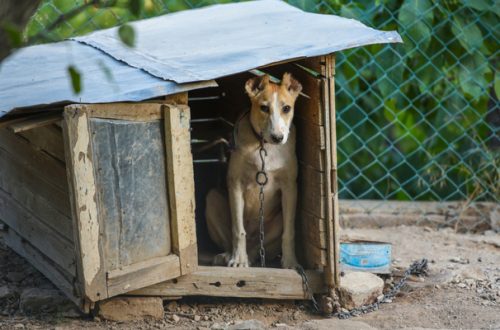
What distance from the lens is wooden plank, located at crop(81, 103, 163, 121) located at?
3553mm

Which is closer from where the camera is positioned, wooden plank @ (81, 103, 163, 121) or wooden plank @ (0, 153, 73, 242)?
wooden plank @ (81, 103, 163, 121)

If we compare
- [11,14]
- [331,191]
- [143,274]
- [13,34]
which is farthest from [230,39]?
[13,34]

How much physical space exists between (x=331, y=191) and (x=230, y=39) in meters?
0.96

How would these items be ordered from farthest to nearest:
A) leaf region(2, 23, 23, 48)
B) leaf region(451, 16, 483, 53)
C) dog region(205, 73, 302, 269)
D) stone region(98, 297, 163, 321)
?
leaf region(451, 16, 483, 53) < dog region(205, 73, 302, 269) < stone region(98, 297, 163, 321) < leaf region(2, 23, 23, 48)

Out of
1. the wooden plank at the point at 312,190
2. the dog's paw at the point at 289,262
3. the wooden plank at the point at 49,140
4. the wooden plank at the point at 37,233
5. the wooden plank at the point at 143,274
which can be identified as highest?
the wooden plank at the point at 49,140

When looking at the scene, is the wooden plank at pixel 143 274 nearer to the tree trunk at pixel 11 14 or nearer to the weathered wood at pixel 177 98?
the weathered wood at pixel 177 98

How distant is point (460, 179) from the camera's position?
587cm

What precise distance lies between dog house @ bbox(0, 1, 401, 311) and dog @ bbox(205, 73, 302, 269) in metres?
0.11

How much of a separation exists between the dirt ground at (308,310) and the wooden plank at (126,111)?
1.06 m

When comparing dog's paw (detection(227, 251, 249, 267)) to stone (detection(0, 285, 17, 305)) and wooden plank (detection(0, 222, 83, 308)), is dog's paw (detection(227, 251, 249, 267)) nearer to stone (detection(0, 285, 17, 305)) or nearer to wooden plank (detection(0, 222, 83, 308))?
wooden plank (detection(0, 222, 83, 308))

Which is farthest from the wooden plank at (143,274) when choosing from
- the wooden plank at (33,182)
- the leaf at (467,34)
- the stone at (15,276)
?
the leaf at (467,34)

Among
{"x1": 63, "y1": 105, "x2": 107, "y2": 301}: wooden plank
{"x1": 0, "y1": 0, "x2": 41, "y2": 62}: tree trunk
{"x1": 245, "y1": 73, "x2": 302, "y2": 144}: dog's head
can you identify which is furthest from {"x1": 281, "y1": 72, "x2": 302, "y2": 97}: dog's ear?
{"x1": 0, "y1": 0, "x2": 41, "y2": 62}: tree trunk

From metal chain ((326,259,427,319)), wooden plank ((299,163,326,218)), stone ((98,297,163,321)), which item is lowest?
metal chain ((326,259,427,319))

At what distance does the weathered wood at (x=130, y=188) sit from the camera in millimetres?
3631
